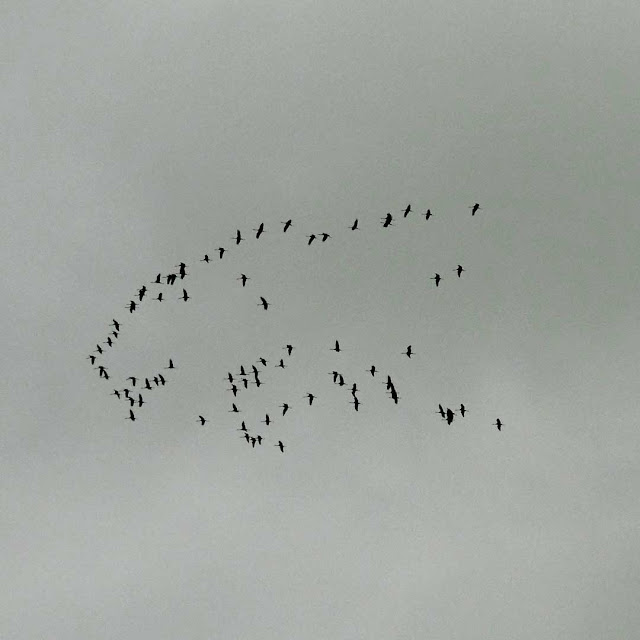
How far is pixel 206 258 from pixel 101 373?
87.9 ft

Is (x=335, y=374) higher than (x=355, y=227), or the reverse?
(x=355, y=227)

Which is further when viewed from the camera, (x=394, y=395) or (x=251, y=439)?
(x=251, y=439)

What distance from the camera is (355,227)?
161m

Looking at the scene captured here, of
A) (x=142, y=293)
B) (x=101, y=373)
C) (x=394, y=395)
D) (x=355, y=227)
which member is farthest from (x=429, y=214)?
(x=101, y=373)

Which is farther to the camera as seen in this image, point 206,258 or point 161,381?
point 161,381

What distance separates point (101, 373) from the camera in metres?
180

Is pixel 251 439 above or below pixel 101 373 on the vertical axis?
below

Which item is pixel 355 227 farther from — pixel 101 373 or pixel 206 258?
pixel 101 373

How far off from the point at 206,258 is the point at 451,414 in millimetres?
32005

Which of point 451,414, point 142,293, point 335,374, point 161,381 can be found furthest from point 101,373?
point 451,414

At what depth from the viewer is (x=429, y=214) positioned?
156125 mm

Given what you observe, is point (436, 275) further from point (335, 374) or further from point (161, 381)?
point (161, 381)

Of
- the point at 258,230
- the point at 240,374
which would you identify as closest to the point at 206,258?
the point at 258,230

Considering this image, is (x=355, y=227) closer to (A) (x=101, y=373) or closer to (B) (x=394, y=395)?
(B) (x=394, y=395)
